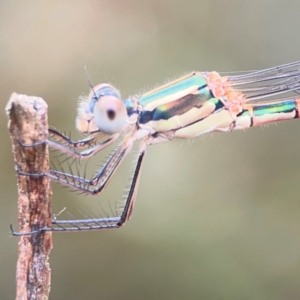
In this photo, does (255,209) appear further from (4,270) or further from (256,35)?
(4,270)

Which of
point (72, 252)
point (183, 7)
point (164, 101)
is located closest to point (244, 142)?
point (183, 7)

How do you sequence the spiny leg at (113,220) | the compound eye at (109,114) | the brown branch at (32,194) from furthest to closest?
1. the spiny leg at (113,220)
2. the compound eye at (109,114)
3. the brown branch at (32,194)

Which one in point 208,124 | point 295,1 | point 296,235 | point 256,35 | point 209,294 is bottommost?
point 209,294

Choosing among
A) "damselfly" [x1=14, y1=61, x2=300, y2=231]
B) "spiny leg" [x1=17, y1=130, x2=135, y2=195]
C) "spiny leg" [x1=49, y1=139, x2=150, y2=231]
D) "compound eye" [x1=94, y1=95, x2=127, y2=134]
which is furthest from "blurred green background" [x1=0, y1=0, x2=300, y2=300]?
"compound eye" [x1=94, y1=95, x2=127, y2=134]

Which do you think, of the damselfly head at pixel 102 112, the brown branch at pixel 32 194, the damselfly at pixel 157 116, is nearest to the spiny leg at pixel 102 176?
the damselfly at pixel 157 116

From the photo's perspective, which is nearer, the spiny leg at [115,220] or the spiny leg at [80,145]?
the spiny leg at [80,145]

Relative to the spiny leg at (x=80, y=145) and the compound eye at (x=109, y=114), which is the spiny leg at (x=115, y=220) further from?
the compound eye at (x=109, y=114)
